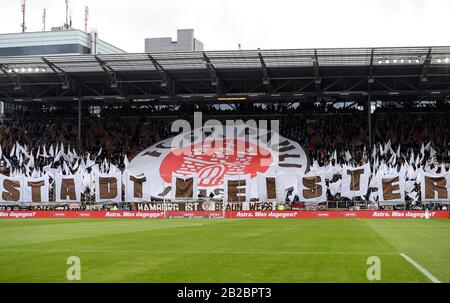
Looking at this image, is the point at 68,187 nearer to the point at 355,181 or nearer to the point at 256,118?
the point at 256,118

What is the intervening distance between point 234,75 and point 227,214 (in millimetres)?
18453

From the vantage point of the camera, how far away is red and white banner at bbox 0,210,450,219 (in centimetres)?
5738

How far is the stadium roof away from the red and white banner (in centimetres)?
1548

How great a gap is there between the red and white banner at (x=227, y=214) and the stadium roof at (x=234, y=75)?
1548cm

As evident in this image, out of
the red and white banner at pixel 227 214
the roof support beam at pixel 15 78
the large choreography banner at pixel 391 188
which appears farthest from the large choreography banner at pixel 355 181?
the roof support beam at pixel 15 78

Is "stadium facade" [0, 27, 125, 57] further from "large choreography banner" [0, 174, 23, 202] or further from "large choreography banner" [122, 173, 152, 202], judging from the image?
"large choreography banner" [122, 173, 152, 202]

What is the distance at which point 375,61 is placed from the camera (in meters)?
65.5

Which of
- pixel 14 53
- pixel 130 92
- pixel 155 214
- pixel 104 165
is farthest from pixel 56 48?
pixel 155 214

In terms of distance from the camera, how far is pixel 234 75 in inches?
2827

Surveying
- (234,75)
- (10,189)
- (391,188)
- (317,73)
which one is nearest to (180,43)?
(234,75)

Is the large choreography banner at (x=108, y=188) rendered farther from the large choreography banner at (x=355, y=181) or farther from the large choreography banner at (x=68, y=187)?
the large choreography banner at (x=355, y=181)

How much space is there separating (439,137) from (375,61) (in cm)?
1408

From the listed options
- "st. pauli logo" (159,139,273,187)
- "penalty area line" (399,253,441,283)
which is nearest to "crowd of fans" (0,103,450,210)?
"st. pauli logo" (159,139,273,187)

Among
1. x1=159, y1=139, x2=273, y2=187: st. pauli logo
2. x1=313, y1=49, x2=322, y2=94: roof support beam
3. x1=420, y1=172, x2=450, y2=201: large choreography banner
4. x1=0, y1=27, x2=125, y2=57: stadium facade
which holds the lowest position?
x1=420, y1=172, x2=450, y2=201: large choreography banner
